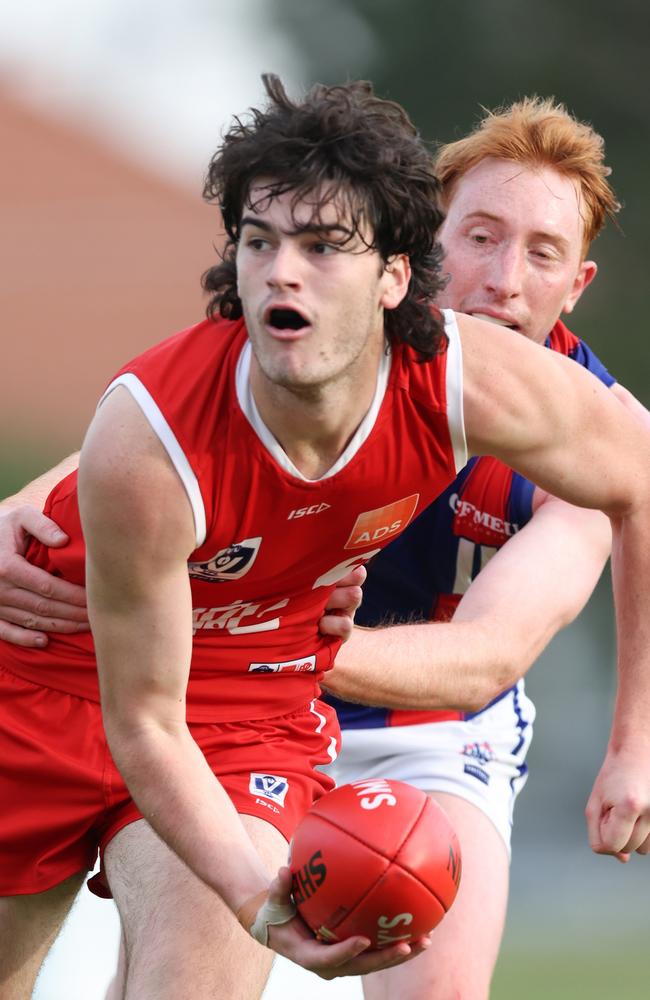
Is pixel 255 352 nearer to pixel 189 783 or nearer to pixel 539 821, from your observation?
pixel 189 783

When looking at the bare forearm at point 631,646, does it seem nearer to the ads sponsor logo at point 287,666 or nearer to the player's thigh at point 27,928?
the ads sponsor logo at point 287,666

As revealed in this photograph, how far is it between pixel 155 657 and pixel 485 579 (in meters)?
1.60

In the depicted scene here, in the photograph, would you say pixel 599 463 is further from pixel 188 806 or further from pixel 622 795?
pixel 188 806

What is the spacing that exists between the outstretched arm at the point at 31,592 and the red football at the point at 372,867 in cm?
88

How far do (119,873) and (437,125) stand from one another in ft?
29.3

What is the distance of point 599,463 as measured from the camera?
320 centimetres

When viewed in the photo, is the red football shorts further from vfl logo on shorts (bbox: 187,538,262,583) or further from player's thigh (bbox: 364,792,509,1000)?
player's thigh (bbox: 364,792,509,1000)

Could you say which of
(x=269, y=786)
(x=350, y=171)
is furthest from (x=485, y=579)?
(x=350, y=171)

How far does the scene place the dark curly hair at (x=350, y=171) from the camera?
284 cm

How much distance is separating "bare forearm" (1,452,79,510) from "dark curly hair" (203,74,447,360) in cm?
95

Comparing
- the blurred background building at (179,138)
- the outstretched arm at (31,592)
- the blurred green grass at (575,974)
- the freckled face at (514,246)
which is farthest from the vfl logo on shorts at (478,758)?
the blurred background building at (179,138)

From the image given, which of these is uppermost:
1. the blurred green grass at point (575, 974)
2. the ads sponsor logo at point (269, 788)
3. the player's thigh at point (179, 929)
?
the ads sponsor logo at point (269, 788)

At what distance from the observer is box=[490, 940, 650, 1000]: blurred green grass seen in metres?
6.70

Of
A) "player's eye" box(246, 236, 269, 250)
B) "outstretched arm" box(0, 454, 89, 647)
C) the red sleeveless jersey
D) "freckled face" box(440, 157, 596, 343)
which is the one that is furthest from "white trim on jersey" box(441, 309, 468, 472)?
"freckled face" box(440, 157, 596, 343)
